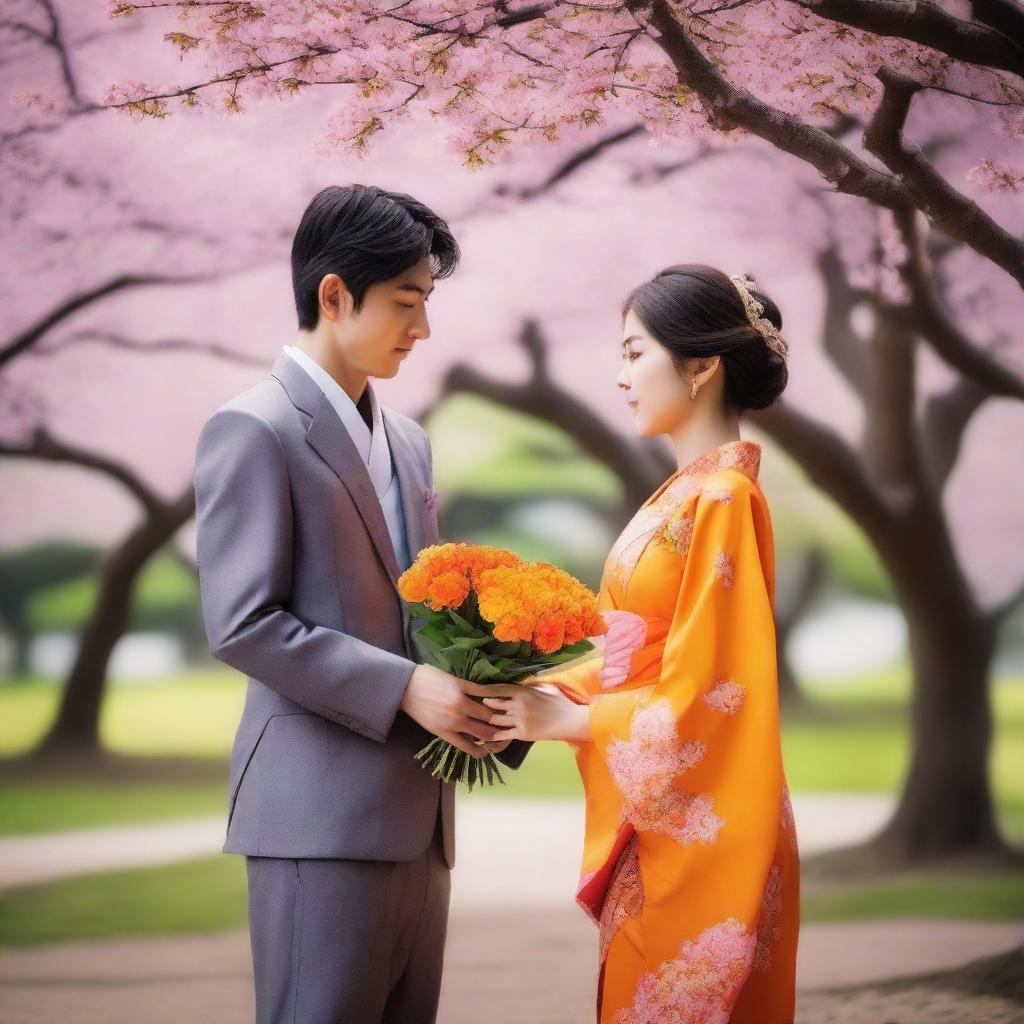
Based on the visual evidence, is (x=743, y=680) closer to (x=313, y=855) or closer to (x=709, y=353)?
(x=709, y=353)

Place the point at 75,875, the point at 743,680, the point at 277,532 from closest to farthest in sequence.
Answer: the point at 277,532 → the point at 743,680 → the point at 75,875

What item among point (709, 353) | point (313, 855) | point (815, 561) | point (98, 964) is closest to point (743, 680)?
point (709, 353)

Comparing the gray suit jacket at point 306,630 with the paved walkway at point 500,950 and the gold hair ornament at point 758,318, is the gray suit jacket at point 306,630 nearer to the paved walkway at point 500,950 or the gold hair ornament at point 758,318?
the gold hair ornament at point 758,318

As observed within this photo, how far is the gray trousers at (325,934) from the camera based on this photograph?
194 cm

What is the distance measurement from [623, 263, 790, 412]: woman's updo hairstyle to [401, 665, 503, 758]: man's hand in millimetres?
712

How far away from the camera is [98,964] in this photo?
4465 millimetres

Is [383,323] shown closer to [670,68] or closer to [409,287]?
[409,287]

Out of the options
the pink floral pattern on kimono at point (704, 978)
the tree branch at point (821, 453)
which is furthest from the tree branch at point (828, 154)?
the tree branch at point (821, 453)

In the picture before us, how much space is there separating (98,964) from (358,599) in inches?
125

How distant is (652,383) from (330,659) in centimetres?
77

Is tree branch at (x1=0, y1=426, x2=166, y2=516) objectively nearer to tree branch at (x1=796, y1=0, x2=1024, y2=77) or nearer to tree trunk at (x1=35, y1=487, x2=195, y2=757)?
tree trunk at (x1=35, y1=487, x2=195, y2=757)

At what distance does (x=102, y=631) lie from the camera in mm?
5746

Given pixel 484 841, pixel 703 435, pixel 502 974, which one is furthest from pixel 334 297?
pixel 484 841

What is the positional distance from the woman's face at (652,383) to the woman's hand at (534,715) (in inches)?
20.1
